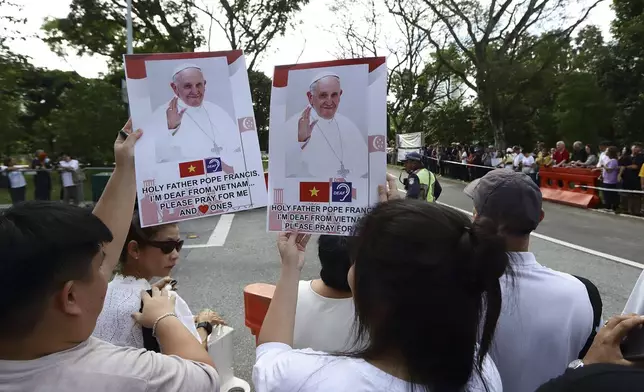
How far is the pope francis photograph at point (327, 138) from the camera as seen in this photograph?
1950mm

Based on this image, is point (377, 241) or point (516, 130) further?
point (516, 130)

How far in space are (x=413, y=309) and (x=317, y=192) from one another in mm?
962

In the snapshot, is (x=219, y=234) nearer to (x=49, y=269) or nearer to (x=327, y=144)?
(x=327, y=144)

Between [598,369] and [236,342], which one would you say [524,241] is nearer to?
[598,369]

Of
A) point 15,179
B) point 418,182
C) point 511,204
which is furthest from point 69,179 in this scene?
point 511,204

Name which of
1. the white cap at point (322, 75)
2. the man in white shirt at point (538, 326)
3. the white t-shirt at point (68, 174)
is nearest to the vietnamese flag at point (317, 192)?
the white cap at point (322, 75)

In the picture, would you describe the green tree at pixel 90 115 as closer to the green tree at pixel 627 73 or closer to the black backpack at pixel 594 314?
the black backpack at pixel 594 314

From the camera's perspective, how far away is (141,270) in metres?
2.11

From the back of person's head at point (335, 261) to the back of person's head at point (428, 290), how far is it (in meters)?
0.85

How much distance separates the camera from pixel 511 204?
6.11ft

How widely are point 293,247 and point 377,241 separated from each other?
58 centimetres

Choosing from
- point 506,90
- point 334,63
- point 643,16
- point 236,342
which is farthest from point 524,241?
point 506,90

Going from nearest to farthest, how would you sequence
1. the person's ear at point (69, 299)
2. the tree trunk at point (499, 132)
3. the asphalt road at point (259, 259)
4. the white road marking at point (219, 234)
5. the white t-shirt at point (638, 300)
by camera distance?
the person's ear at point (69, 299)
the white t-shirt at point (638, 300)
the asphalt road at point (259, 259)
the white road marking at point (219, 234)
the tree trunk at point (499, 132)

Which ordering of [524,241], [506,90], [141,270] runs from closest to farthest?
[524,241]
[141,270]
[506,90]
